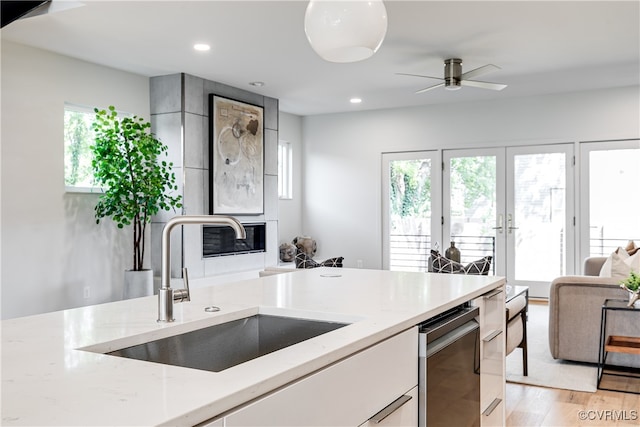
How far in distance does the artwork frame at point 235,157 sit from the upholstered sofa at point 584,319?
3.73m

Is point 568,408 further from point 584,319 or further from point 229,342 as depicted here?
point 229,342

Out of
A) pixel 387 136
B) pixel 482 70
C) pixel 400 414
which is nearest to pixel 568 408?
pixel 400 414

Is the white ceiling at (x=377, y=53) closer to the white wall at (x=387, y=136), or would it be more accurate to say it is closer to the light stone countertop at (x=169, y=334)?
the white wall at (x=387, y=136)

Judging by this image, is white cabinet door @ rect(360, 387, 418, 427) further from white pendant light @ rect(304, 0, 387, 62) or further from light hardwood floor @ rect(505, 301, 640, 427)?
light hardwood floor @ rect(505, 301, 640, 427)

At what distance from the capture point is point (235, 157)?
21.5 ft

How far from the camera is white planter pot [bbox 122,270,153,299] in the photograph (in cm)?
525

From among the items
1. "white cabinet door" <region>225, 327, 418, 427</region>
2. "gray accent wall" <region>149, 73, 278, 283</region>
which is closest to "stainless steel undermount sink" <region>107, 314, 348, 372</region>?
"white cabinet door" <region>225, 327, 418, 427</region>

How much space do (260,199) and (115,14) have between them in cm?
331

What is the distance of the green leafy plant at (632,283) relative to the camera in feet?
11.8

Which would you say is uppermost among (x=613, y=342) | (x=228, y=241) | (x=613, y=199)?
(x=613, y=199)

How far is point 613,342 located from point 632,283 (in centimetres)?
44

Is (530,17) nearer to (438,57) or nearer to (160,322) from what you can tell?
(438,57)

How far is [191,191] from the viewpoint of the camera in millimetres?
5977

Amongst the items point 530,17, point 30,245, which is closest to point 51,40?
point 30,245
